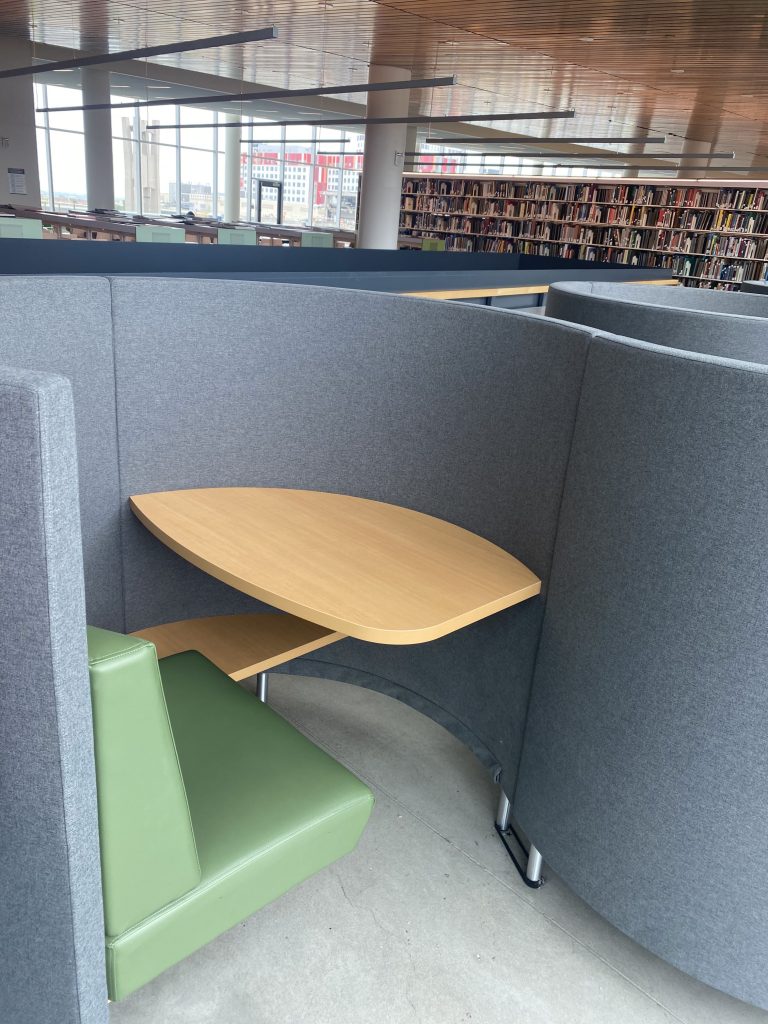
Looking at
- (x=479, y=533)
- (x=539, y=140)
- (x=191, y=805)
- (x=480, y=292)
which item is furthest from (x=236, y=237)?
(x=191, y=805)

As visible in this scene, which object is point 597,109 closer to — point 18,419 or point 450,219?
point 450,219

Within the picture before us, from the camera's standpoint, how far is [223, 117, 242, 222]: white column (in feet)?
50.6

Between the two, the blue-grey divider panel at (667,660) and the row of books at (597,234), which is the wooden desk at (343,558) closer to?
the blue-grey divider panel at (667,660)

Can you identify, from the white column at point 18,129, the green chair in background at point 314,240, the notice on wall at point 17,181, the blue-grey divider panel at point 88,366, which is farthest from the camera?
the notice on wall at point 17,181

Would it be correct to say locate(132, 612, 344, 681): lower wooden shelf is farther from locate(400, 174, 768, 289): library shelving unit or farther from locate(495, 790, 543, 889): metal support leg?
locate(400, 174, 768, 289): library shelving unit

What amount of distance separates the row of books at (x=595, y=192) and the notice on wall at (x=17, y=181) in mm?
6631

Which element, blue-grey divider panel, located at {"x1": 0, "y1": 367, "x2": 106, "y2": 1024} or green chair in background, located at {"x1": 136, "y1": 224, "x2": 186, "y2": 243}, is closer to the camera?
blue-grey divider panel, located at {"x1": 0, "y1": 367, "x2": 106, "y2": 1024}

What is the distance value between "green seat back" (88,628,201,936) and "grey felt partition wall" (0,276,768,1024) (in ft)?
0.09

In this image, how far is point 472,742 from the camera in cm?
202

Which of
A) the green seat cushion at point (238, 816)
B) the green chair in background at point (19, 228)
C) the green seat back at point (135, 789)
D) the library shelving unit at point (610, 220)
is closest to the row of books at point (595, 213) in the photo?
the library shelving unit at point (610, 220)

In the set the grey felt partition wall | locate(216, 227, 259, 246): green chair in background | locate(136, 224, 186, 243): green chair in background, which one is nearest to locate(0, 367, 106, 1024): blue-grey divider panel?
the grey felt partition wall

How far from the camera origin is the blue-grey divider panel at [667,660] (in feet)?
4.00

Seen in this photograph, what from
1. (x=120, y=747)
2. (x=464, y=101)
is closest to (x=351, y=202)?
(x=464, y=101)

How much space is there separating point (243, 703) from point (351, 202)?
703 inches
